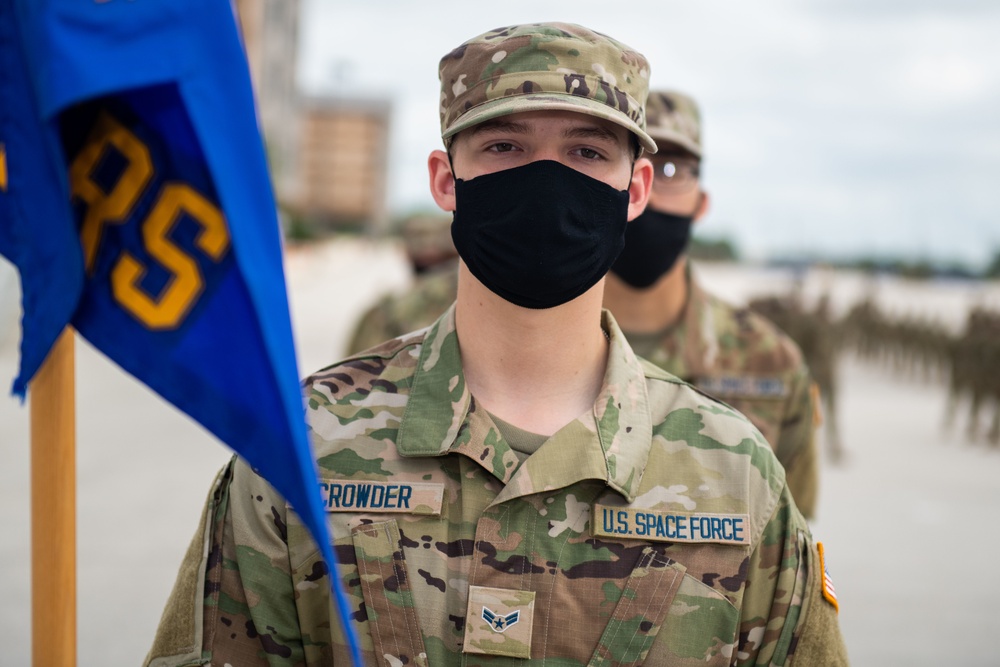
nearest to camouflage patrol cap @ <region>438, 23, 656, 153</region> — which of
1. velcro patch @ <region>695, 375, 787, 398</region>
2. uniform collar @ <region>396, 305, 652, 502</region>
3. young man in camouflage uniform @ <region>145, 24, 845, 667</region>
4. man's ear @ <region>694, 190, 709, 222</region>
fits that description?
young man in camouflage uniform @ <region>145, 24, 845, 667</region>

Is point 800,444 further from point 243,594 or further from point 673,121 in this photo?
point 243,594

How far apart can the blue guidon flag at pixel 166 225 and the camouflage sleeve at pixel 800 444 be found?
8.12 feet

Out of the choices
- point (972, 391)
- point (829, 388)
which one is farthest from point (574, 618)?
point (972, 391)

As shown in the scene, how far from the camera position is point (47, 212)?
1.31 m

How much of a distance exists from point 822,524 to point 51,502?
7296 mm

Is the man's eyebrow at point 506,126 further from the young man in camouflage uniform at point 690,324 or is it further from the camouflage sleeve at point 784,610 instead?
the young man in camouflage uniform at point 690,324

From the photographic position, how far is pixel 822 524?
25.8ft

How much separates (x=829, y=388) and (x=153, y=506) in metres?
6.59

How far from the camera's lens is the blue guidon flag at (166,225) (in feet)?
4.09

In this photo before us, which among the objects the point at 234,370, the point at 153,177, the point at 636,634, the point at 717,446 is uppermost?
the point at 153,177

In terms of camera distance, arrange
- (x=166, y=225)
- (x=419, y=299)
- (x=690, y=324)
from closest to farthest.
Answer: (x=166, y=225) → (x=690, y=324) → (x=419, y=299)

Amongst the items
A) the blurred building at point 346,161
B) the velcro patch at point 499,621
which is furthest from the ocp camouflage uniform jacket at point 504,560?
the blurred building at point 346,161

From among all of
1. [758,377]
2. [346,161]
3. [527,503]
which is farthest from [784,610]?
[346,161]

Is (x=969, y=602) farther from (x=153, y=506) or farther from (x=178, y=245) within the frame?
(x=178, y=245)
